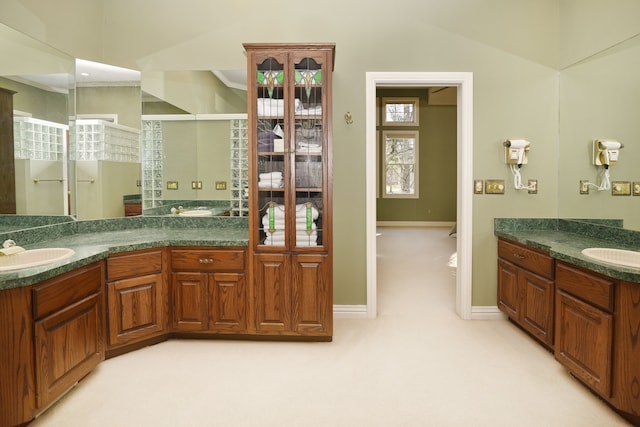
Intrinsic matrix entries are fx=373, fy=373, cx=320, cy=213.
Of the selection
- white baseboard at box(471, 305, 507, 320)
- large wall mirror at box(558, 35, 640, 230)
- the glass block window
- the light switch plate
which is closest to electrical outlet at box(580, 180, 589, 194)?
large wall mirror at box(558, 35, 640, 230)

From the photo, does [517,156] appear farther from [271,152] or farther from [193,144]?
[193,144]

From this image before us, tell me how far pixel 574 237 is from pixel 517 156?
836 mm

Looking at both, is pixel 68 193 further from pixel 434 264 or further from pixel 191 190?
pixel 434 264

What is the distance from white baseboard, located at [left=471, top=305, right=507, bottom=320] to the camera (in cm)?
353

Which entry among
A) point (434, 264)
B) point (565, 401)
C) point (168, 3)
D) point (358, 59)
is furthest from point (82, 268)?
point (434, 264)

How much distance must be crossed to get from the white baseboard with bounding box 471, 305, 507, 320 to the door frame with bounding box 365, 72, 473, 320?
1.9 inches

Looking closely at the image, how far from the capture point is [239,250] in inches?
116

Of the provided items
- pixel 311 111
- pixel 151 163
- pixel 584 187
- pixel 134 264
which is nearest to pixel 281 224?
pixel 311 111

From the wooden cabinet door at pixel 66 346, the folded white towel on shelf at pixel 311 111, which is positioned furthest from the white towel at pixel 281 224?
the wooden cabinet door at pixel 66 346

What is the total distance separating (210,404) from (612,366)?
226 centimetres

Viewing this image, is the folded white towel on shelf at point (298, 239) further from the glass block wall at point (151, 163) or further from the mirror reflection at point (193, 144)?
the glass block wall at point (151, 163)

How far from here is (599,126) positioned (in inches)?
115

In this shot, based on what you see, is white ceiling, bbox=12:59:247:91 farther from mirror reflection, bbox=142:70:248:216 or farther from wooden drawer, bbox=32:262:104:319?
wooden drawer, bbox=32:262:104:319

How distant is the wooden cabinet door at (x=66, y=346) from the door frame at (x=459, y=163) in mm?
2225
